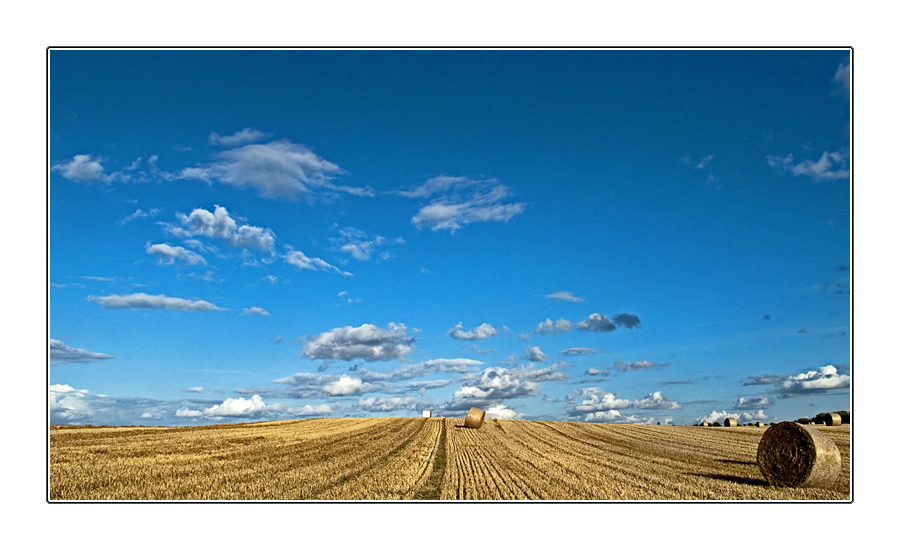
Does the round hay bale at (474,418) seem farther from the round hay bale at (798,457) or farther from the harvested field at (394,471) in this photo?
the round hay bale at (798,457)

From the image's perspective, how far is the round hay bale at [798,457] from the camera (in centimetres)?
1590

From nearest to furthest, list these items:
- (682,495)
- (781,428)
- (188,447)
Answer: (682,495), (781,428), (188,447)

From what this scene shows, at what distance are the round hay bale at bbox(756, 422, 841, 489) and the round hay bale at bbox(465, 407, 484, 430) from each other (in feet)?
83.5

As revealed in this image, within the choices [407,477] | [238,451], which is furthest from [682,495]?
[238,451]

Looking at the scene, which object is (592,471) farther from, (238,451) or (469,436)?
(469,436)

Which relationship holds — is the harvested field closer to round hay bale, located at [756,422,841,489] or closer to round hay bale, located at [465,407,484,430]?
round hay bale, located at [756,422,841,489]

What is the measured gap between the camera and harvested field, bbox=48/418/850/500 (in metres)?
13.9

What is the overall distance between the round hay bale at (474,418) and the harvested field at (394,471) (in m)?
14.0

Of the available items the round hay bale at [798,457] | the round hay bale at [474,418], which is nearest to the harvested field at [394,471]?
the round hay bale at [798,457]

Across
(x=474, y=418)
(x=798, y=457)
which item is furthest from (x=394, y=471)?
(x=474, y=418)

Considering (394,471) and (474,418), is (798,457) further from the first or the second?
(474,418)

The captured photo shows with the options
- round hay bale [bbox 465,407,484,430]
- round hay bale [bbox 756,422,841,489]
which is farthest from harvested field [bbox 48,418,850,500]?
round hay bale [bbox 465,407,484,430]
